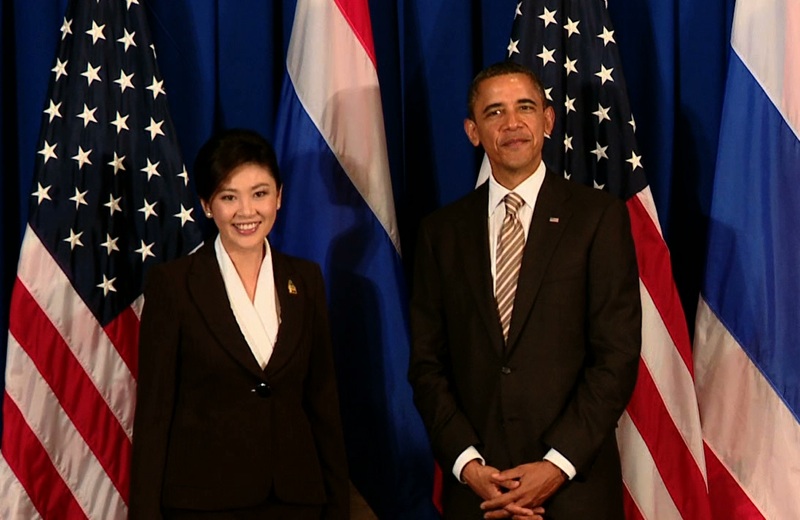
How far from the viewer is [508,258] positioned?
250 cm

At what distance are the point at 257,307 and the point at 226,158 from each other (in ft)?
1.14

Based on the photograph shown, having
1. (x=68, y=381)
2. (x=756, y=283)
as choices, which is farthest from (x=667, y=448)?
(x=68, y=381)

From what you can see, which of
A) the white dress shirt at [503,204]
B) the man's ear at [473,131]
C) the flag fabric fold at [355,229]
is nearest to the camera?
the white dress shirt at [503,204]

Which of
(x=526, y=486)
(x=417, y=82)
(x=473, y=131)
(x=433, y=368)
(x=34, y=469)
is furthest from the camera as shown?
(x=417, y=82)

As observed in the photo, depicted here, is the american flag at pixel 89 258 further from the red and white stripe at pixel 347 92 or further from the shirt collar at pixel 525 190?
the shirt collar at pixel 525 190

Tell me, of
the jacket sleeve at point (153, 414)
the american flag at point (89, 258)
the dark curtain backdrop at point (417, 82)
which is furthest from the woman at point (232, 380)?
the dark curtain backdrop at point (417, 82)

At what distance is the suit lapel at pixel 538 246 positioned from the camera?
2416mm

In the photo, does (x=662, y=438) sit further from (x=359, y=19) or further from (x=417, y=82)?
(x=359, y=19)

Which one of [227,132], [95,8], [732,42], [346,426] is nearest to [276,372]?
[227,132]

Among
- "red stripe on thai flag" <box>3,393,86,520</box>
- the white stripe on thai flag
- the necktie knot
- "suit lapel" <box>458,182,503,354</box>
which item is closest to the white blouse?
"suit lapel" <box>458,182,503,354</box>

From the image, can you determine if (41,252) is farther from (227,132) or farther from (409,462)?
(409,462)

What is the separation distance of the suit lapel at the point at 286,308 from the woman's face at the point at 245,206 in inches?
3.8

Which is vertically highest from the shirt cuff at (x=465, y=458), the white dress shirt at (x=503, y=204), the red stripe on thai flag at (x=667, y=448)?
the white dress shirt at (x=503, y=204)

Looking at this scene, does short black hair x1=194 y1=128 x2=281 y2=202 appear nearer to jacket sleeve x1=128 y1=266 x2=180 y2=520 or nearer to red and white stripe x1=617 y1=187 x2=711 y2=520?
jacket sleeve x1=128 y1=266 x2=180 y2=520
